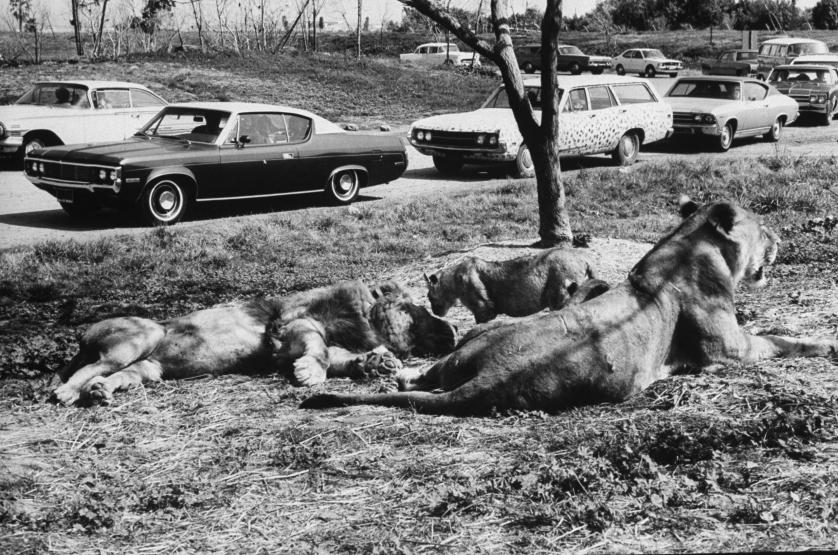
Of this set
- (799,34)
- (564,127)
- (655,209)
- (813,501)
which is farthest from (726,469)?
(799,34)

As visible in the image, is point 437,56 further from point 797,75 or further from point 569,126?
point 569,126

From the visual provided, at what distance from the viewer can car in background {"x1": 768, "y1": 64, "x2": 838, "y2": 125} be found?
26.7m

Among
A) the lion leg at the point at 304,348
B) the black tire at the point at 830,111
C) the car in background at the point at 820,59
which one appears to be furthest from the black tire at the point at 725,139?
the lion leg at the point at 304,348

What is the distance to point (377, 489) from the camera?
451cm

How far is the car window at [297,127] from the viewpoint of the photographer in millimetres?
14383

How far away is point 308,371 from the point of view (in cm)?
623

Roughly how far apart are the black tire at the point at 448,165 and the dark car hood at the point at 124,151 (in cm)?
540

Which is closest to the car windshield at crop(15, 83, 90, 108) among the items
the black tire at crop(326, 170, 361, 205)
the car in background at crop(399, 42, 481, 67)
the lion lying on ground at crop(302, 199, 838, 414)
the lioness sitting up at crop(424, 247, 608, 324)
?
the black tire at crop(326, 170, 361, 205)

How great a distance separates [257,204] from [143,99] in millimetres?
5859

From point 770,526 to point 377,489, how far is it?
1.63 metres

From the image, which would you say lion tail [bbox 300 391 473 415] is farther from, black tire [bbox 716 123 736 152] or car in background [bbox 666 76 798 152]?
black tire [bbox 716 123 736 152]

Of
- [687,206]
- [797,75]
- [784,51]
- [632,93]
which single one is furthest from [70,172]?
[784,51]

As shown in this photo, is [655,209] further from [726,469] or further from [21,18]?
[21,18]

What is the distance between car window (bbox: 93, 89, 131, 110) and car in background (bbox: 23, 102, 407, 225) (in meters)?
5.09
